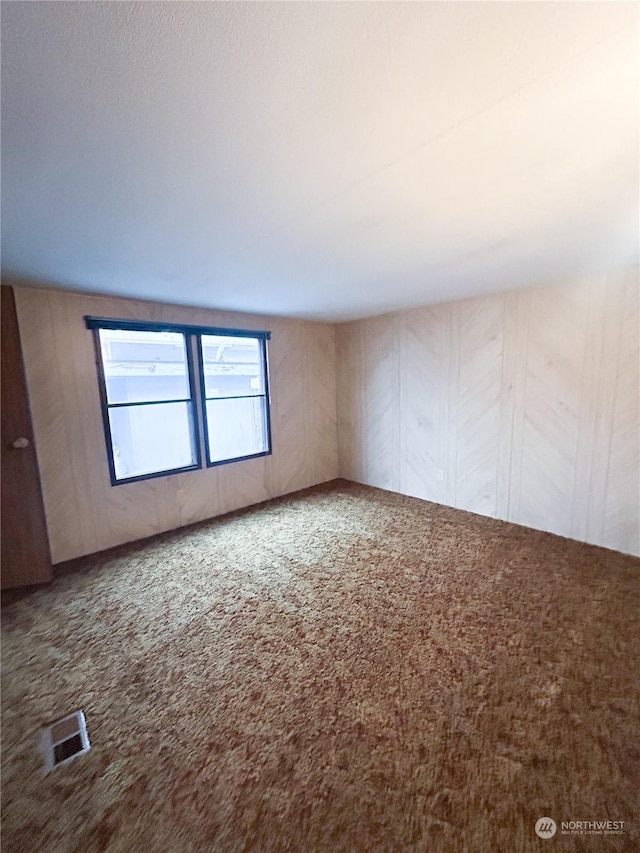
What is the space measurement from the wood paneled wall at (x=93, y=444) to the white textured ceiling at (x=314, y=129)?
2.54 feet

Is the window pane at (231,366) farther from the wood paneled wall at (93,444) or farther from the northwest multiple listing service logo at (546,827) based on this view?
the northwest multiple listing service logo at (546,827)

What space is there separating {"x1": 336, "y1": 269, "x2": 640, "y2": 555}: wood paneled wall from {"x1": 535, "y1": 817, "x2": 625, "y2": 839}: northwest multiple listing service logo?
232cm

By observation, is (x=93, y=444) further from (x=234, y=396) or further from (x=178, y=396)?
(x=234, y=396)

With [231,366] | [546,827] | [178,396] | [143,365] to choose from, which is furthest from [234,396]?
[546,827]

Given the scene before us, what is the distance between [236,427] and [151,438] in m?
0.96

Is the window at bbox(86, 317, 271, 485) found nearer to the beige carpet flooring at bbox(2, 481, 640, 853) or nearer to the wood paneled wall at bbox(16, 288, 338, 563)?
the wood paneled wall at bbox(16, 288, 338, 563)

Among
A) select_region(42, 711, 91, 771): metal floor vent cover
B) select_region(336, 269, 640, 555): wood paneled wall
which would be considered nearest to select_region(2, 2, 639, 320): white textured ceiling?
select_region(336, 269, 640, 555): wood paneled wall

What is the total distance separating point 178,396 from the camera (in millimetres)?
3539

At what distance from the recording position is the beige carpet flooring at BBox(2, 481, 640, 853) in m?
1.13

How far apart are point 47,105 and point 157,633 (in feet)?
8.00

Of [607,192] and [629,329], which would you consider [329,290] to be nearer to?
[607,192]

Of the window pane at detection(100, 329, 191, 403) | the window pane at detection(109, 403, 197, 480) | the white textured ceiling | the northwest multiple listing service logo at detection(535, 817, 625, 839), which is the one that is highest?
the white textured ceiling

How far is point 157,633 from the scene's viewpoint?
6.63 ft

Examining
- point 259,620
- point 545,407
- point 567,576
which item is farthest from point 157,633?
point 545,407
